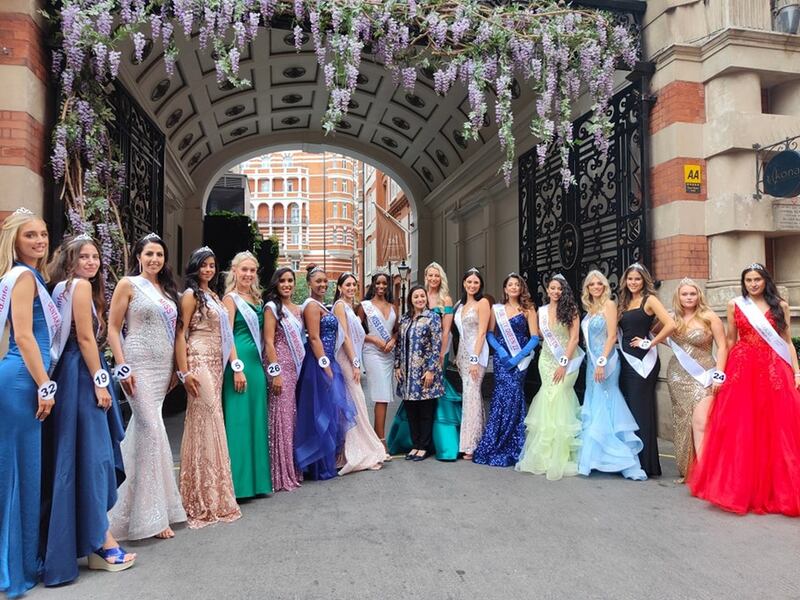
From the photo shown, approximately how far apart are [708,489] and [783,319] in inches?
59.3

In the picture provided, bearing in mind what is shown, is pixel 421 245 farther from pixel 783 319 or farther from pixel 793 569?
pixel 793 569

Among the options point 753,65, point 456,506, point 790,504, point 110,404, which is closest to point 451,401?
point 456,506

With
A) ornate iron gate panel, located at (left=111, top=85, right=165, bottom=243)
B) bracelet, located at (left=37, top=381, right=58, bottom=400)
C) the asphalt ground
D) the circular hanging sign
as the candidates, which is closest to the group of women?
bracelet, located at (left=37, top=381, right=58, bottom=400)

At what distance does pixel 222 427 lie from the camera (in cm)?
455

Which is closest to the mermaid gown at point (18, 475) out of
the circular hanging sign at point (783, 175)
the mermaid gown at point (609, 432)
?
the mermaid gown at point (609, 432)

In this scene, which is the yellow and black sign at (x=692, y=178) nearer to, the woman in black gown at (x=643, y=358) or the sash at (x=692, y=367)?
the woman in black gown at (x=643, y=358)

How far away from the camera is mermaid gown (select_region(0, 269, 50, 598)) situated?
Answer: 3160 millimetres

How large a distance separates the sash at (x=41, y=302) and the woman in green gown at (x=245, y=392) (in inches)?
59.8

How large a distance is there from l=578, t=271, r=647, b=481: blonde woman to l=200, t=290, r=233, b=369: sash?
11.1 ft

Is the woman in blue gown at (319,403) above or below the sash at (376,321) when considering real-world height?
below

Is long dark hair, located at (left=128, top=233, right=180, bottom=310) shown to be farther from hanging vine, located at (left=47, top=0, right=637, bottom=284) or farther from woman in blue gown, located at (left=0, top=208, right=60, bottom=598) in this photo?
hanging vine, located at (left=47, top=0, right=637, bottom=284)

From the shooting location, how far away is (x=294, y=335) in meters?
5.43

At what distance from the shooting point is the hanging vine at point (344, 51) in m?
6.07

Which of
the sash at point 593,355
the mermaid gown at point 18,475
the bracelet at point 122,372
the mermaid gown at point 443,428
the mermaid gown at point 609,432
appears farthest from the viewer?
the mermaid gown at point 443,428
